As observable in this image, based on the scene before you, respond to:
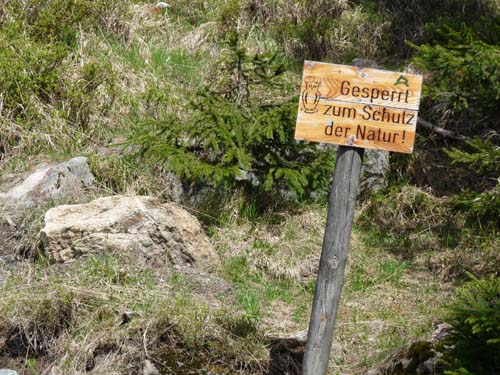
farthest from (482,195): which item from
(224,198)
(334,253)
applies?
(334,253)

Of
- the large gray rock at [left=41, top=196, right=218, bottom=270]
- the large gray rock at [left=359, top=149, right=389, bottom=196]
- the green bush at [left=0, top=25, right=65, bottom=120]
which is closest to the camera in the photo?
the large gray rock at [left=41, top=196, right=218, bottom=270]

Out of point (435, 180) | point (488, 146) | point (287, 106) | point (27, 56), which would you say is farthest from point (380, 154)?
point (27, 56)

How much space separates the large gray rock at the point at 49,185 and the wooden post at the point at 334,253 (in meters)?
3.30

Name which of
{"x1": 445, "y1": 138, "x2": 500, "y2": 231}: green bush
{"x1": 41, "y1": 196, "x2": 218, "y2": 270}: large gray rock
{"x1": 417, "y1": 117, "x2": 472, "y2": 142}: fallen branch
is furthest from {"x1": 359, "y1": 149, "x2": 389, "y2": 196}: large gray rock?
{"x1": 41, "y1": 196, "x2": 218, "y2": 270}: large gray rock

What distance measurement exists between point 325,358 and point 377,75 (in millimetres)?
1660

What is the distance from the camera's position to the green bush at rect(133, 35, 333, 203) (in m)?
7.54

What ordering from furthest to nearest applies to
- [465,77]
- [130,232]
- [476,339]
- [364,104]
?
[465,77], [130,232], [364,104], [476,339]

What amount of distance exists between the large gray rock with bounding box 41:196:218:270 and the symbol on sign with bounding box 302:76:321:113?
7.29 feet

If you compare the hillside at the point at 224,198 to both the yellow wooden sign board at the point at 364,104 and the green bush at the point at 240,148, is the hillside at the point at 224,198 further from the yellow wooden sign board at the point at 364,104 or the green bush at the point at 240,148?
the yellow wooden sign board at the point at 364,104

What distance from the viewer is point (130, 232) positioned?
267 inches

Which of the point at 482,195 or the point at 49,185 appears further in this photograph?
the point at 49,185

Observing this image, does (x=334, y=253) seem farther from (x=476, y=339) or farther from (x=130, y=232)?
(x=130, y=232)

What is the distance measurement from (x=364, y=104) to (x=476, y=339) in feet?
4.73

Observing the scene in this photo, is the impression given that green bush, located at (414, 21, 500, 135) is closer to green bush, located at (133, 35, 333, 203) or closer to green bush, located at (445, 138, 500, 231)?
green bush, located at (445, 138, 500, 231)
